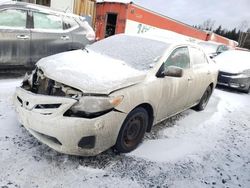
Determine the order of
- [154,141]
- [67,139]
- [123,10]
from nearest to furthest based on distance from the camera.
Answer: [67,139] < [154,141] < [123,10]

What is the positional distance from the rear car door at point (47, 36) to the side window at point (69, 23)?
114 mm

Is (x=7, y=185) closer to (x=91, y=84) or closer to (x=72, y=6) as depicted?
(x=91, y=84)

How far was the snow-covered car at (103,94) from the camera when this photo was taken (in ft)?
9.75

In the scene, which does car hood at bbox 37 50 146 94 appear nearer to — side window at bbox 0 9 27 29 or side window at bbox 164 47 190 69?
side window at bbox 164 47 190 69

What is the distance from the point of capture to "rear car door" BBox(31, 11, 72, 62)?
6.29m

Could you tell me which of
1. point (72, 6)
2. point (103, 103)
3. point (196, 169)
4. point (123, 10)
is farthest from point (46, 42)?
point (123, 10)

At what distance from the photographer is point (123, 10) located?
547 inches

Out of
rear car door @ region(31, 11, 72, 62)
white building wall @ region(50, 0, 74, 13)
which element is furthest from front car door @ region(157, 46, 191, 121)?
white building wall @ region(50, 0, 74, 13)

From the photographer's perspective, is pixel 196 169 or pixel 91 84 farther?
pixel 196 169


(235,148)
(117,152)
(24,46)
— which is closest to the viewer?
(117,152)

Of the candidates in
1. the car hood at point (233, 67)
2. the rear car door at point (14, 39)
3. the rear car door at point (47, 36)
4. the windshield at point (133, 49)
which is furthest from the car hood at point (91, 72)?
the car hood at point (233, 67)

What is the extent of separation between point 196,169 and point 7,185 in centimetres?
229

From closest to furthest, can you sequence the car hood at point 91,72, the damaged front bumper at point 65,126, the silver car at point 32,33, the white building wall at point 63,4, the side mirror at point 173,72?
the damaged front bumper at point 65,126
the car hood at point 91,72
the side mirror at point 173,72
the silver car at point 32,33
the white building wall at point 63,4

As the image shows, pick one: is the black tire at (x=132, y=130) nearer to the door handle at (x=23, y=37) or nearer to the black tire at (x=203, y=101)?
the black tire at (x=203, y=101)
